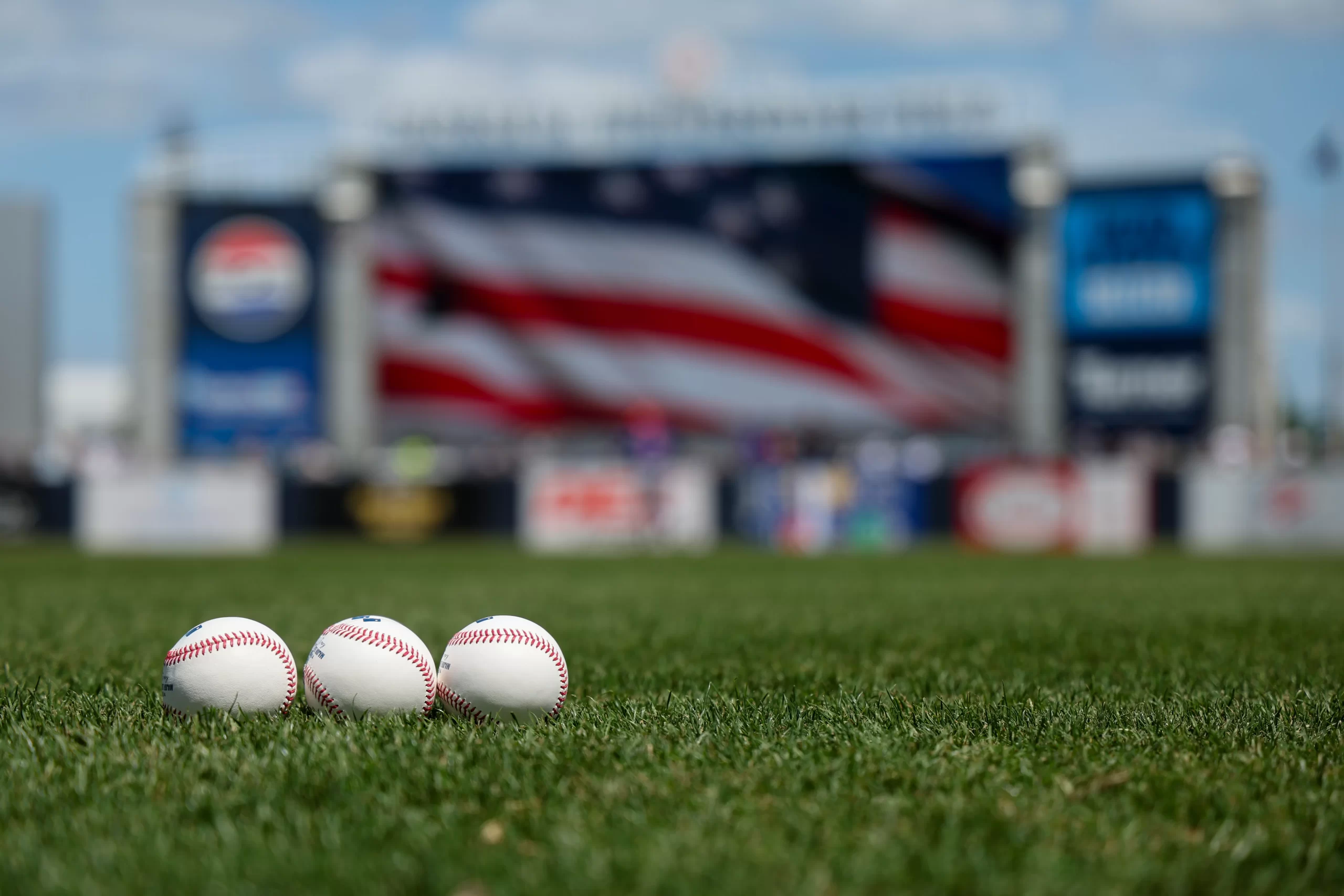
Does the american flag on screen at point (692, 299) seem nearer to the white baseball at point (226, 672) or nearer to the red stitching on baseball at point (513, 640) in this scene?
the red stitching on baseball at point (513, 640)

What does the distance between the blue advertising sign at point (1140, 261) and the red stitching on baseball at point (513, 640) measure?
2981 centimetres

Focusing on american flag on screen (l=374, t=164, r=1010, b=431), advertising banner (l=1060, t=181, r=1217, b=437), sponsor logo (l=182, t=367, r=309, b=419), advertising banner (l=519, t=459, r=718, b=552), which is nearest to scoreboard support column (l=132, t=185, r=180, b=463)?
sponsor logo (l=182, t=367, r=309, b=419)

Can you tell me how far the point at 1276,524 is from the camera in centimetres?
2211

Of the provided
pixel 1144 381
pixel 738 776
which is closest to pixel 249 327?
pixel 1144 381

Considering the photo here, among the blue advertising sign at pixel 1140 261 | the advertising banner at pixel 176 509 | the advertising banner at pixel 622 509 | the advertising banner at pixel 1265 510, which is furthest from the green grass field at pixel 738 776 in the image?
the blue advertising sign at pixel 1140 261

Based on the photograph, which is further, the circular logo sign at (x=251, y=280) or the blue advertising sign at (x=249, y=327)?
the circular logo sign at (x=251, y=280)

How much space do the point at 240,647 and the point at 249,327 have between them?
106ft

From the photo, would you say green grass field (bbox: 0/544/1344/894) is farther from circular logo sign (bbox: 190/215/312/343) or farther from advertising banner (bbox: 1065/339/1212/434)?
circular logo sign (bbox: 190/215/312/343)

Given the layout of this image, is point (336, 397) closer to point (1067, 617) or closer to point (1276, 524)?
point (1276, 524)

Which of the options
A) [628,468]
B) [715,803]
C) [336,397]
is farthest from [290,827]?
[336,397]

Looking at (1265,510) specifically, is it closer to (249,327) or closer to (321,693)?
(321,693)

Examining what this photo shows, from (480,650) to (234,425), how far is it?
32.1 m

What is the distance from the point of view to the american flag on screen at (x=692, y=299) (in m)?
31.0

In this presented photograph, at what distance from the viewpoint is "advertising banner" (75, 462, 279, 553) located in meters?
24.0
